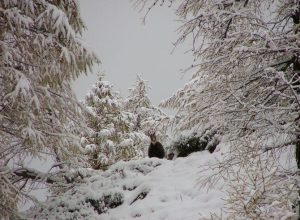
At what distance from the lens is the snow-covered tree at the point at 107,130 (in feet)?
62.5

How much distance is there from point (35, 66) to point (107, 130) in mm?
13178

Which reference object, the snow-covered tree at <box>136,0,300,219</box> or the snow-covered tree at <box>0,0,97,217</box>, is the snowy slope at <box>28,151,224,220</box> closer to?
the snow-covered tree at <box>0,0,97,217</box>

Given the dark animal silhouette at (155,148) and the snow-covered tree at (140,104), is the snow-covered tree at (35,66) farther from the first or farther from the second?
the snow-covered tree at (140,104)

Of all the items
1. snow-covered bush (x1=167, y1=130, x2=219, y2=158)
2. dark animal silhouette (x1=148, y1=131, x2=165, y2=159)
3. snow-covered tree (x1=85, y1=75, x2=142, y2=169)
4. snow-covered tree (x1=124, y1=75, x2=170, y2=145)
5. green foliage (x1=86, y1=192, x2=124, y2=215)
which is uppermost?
snow-covered tree (x1=124, y1=75, x2=170, y2=145)

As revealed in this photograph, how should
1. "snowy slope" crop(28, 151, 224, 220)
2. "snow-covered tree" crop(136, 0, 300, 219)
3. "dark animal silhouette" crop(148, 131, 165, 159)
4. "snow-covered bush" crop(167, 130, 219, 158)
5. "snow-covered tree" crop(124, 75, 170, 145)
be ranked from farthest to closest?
"snow-covered tree" crop(124, 75, 170, 145), "dark animal silhouette" crop(148, 131, 165, 159), "snow-covered bush" crop(167, 130, 219, 158), "snowy slope" crop(28, 151, 224, 220), "snow-covered tree" crop(136, 0, 300, 219)

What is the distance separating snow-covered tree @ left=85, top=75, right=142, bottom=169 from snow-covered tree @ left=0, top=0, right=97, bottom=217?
12268 millimetres

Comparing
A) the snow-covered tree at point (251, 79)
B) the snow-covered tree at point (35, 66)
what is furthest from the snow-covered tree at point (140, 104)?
the snow-covered tree at point (251, 79)

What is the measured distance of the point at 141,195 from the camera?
822 cm

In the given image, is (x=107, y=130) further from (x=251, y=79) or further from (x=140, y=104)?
(x=251, y=79)

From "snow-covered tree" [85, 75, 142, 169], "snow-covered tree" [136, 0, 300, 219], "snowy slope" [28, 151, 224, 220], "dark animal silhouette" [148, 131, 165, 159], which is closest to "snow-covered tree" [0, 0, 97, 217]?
"snowy slope" [28, 151, 224, 220]

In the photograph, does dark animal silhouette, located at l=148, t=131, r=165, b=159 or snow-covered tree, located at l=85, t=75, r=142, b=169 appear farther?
snow-covered tree, located at l=85, t=75, r=142, b=169

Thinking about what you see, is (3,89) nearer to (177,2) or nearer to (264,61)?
(177,2)

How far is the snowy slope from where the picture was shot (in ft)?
22.7

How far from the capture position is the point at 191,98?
17.1ft
